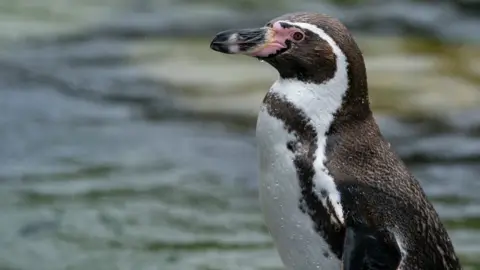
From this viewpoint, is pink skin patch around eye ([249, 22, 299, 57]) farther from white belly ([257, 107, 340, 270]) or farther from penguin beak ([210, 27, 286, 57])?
white belly ([257, 107, 340, 270])

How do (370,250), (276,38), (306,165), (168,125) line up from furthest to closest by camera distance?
(168,125) < (276,38) < (306,165) < (370,250)

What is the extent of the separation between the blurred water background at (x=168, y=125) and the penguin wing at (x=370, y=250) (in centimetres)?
198

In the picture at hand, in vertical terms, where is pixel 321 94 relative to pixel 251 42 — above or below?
below

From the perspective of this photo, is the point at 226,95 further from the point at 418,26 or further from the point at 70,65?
the point at 418,26

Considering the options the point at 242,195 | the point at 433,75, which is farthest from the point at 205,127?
the point at 433,75

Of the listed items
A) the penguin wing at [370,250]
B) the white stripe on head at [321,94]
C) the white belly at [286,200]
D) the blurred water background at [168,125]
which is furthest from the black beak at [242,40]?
the blurred water background at [168,125]

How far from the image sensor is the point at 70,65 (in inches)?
413

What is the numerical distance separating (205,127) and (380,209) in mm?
4445

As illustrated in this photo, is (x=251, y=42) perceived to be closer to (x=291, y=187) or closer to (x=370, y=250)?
(x=291, y=187)

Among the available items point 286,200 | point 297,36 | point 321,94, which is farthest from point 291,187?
point 297,36

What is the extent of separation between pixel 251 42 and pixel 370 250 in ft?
2.80

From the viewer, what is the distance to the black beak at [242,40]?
14.9 ft

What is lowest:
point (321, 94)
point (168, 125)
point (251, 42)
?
point (168, 125)

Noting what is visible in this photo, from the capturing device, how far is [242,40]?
14.9 feet
